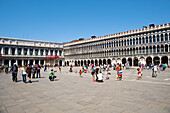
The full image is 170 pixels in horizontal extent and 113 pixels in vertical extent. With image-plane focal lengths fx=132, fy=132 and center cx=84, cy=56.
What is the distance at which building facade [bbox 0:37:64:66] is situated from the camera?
214 feet

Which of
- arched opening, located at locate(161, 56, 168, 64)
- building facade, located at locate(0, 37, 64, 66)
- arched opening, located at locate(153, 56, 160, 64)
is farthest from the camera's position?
building facade, located at locate(0, 37, 64, 66)

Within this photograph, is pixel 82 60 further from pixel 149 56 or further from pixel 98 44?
pixel 149 56

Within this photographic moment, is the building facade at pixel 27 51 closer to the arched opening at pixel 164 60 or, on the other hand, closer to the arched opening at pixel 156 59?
the arched opening at pixel 156 59

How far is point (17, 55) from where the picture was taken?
226 feet

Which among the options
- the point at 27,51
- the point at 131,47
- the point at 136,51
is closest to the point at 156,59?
the point at 136,51

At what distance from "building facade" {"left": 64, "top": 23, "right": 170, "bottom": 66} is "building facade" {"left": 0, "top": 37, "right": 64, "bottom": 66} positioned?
767 inches

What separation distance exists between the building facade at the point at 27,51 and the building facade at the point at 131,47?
19.5 metres

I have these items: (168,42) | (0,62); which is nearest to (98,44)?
(168,42)

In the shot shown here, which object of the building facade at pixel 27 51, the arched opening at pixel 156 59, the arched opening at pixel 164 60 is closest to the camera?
the arched opening at pixel 164 60

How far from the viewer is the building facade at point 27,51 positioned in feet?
214

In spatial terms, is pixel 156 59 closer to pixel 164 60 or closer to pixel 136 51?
pixel 164 60

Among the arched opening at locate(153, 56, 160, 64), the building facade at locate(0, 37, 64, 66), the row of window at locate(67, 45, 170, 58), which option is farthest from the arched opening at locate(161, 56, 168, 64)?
the building facade at locate(0, 37, 64, 66)

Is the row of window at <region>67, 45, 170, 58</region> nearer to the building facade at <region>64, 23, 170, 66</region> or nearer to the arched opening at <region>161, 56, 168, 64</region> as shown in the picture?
the building facade at <region>64, 23, 170, 66</region>

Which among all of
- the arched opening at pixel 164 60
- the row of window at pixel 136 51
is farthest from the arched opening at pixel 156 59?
the row of window at pixel 136 51
